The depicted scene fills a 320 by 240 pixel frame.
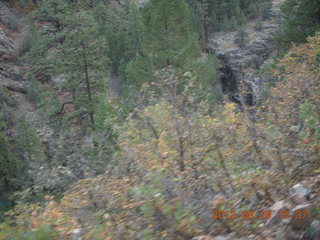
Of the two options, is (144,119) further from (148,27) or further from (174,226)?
(148,27)

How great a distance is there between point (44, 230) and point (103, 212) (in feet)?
2.51

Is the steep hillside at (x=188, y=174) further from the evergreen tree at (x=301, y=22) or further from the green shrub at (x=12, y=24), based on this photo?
the green shrub at (x=12, y=24)

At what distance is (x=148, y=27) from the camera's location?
52.7 ft

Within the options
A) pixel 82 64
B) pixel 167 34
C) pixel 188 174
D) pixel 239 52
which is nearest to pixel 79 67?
pixel 82 64

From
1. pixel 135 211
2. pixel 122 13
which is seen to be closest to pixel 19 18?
pixel 122 13

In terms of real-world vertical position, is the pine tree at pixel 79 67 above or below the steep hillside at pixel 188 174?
above
